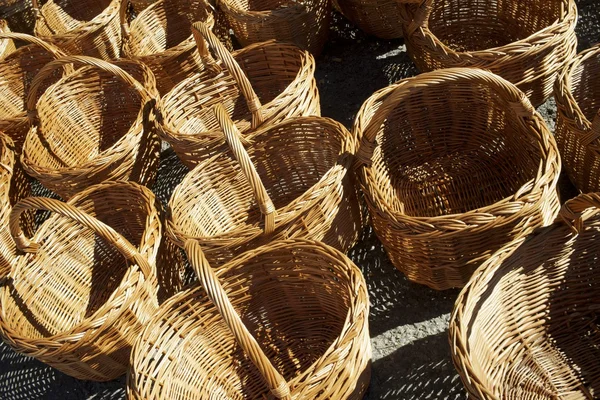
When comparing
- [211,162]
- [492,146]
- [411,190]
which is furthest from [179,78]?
[492,146]

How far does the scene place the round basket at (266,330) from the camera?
1.36 m

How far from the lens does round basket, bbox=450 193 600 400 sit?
4.73 feet

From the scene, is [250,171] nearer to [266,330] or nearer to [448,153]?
[266,330]

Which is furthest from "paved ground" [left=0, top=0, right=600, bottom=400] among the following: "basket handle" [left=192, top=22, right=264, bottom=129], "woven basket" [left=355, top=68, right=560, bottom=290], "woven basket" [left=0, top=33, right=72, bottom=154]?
"woven basket" [left=0, top=33, right=72, bottom=154]

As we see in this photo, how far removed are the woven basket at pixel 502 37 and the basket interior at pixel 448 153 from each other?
0.10 metres

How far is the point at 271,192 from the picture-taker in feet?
6.86

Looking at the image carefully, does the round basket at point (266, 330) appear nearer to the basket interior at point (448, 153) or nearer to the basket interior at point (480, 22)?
the basket interior at point (448, 153)

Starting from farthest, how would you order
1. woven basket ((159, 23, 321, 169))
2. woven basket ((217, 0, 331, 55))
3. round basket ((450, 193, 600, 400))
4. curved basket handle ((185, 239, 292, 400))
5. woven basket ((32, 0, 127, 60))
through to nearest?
woven basket ((32, 0, 127, 60))
woven basket ((217, 0, 331, 55))
woven basket ((159, 23, 321, 169))
round basket ((450, 193, 600, 400))
curved basket handle ((185, 239, 292, 400))

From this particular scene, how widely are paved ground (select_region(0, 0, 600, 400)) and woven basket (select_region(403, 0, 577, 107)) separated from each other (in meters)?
0.24

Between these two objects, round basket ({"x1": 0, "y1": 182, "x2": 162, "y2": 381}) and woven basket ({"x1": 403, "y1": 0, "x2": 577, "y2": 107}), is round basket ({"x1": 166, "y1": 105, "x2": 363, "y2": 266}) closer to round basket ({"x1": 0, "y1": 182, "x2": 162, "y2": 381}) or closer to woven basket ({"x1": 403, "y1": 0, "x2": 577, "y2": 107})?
round basket ({"x1": 0, "y1": 182, "x2": 162, "y2": 381})

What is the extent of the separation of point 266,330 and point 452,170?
0.77 metres

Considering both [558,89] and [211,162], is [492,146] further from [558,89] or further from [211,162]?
[211,162]

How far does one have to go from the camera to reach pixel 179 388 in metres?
1.59

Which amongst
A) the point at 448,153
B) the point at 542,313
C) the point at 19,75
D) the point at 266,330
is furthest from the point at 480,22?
the point at 19,75
